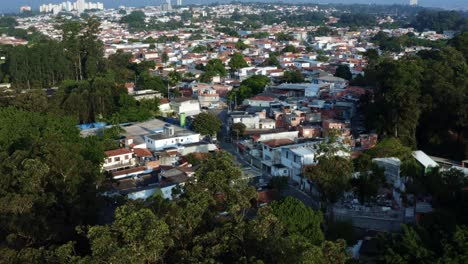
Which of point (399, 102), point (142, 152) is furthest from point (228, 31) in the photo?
point (399, 102)

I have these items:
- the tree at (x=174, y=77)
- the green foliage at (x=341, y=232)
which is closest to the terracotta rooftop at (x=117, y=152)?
the green foliage at (x=341, y=232)

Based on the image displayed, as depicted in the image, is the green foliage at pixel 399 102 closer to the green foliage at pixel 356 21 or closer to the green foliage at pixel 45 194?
the green foliage at pixel 45 194

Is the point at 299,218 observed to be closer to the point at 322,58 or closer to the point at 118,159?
the point at 118,159

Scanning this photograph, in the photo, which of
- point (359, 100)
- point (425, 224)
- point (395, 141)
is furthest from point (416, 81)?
point (425, 224)

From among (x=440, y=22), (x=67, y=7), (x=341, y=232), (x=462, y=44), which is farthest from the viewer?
(x=67, y=7)

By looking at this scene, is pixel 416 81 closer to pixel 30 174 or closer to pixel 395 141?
pixel 395 141

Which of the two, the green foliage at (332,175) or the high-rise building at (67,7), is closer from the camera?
the green foliage at (332,175)

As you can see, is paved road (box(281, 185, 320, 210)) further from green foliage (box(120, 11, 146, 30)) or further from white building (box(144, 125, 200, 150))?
green foliage (box(120, 11, 146, 30))

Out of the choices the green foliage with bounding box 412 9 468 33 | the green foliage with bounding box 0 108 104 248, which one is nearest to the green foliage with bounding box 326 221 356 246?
the green foliage with bounding box 0 108 104 248
